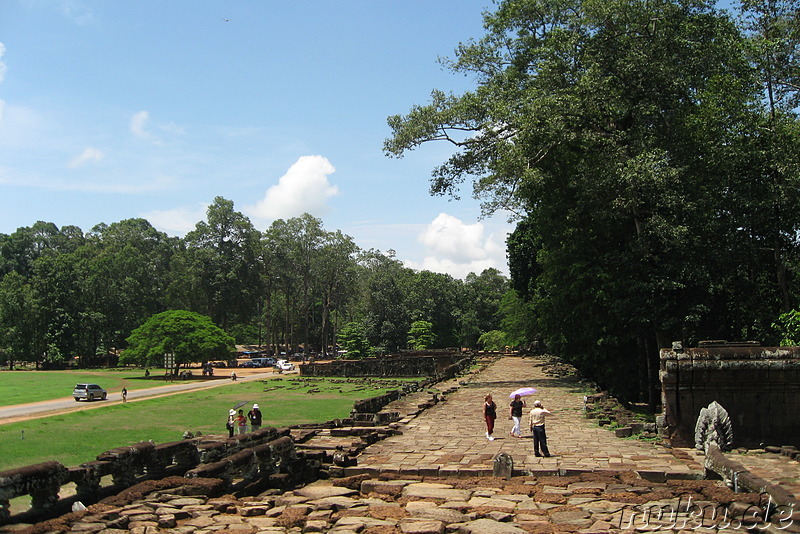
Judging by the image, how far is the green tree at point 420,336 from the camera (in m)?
60.3

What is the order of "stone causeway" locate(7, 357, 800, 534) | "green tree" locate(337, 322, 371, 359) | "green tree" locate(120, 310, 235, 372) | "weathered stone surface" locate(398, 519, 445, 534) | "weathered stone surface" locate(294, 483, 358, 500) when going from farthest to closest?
1. "green tree" locate(337, 322, 371, 359)
2. "green tree" locate(120, 310, 235, 372)
3. "weathered stone surface" locate(294, 483, 358, 500)
4. "stone causeway" locate(7, 357, 800, 534)
5. "weathered stone surface" locate(398, 519, 445, 534)

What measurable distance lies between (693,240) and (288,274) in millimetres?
52601

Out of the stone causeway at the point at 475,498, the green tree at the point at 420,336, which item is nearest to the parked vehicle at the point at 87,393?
the stone causeway at the point at 475,498

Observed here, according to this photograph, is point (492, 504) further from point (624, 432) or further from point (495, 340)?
point (495, 340)

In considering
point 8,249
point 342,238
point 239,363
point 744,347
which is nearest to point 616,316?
point 744,347

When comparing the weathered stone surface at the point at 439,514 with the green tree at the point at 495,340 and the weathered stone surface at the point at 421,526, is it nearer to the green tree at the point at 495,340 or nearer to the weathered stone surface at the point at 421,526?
the weathered stone surface at the point at 421,526

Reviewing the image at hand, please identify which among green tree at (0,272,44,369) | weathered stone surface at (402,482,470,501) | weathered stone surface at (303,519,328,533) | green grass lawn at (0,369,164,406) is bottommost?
green grass lawn at (0,369,164,406)

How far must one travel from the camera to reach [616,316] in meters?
21.0

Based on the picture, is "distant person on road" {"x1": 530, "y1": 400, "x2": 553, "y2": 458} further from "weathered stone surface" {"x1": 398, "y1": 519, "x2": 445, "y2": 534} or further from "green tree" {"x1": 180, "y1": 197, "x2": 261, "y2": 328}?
"green tree" {"x1": 180, "y1": 197, "x2": 261, "y2": 328}

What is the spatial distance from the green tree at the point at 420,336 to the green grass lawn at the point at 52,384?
23.3 metres

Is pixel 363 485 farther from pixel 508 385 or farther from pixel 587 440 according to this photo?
pixel 508 385

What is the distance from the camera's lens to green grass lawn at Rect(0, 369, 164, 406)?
34.8 metres

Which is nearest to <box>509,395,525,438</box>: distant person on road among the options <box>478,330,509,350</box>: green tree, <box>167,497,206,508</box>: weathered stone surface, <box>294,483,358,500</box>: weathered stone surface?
<box>294,483,358,500</box>: weathered stone surface

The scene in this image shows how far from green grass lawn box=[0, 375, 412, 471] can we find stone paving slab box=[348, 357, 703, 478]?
742cm
